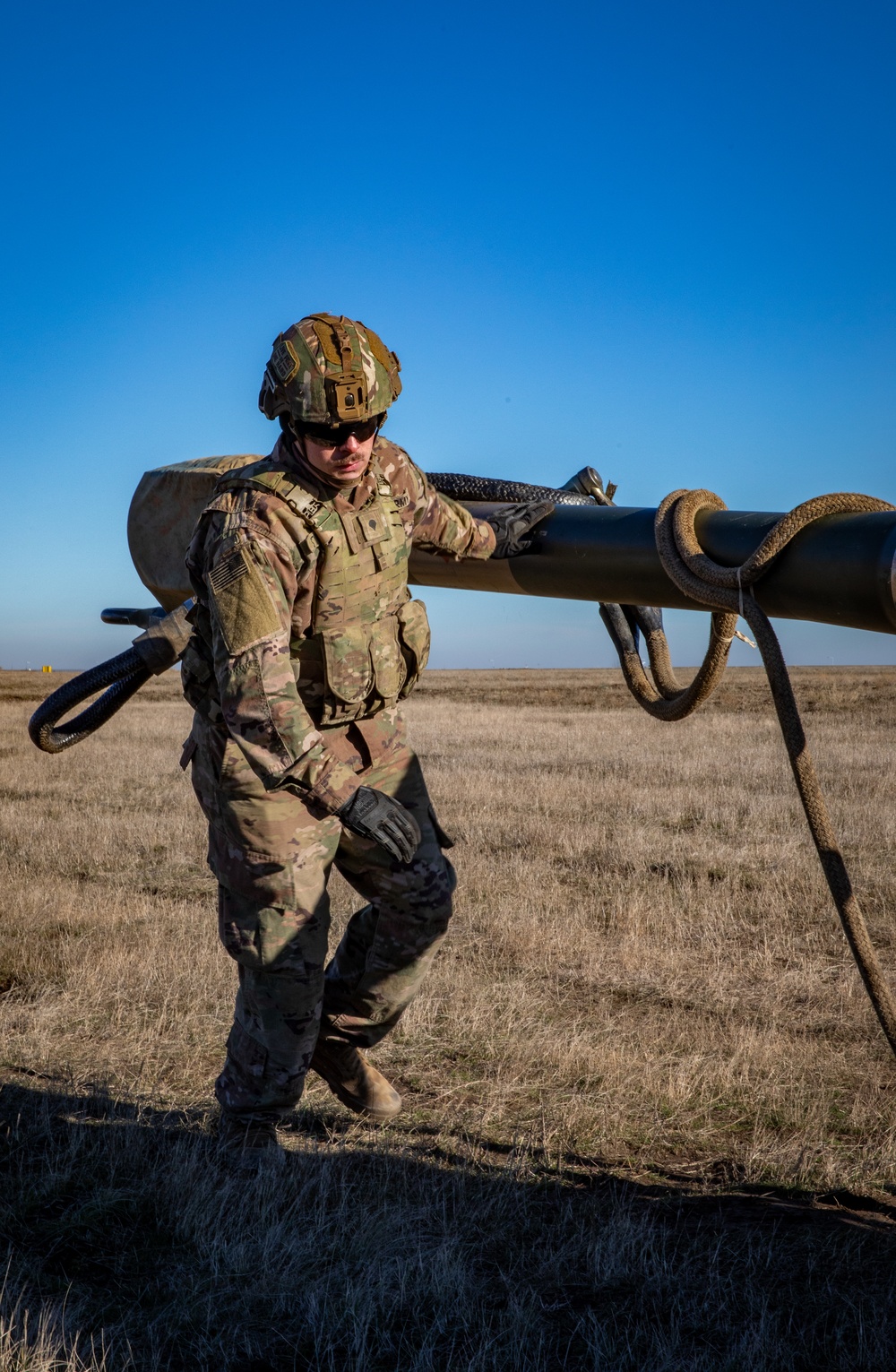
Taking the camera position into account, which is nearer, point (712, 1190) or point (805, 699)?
point (712, 1190)

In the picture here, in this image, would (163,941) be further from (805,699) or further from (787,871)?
(805,699)

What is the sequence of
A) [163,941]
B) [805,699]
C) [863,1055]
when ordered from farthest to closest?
[805,699], [163,941], [863,1055]

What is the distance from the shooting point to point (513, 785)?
42.9 ft

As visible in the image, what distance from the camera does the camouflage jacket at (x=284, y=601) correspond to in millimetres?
3504

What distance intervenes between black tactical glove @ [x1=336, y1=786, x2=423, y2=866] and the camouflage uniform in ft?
0.16

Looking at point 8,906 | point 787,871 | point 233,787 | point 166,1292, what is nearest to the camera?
point 166,1292

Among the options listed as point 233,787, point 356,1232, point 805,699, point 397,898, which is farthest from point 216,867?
point 805,699

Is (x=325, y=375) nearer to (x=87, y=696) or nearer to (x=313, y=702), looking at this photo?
(x=313, y=702)

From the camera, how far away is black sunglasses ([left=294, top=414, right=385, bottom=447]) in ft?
11.9

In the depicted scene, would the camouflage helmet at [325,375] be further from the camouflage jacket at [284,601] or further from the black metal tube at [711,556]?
the black metal tube at [711,556]

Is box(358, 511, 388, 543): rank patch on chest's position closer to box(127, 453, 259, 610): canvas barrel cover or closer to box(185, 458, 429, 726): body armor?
box(185, 458, 429, 726): body armor

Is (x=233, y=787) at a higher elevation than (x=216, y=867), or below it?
higher

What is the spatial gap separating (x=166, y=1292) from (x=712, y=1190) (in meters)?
1.81

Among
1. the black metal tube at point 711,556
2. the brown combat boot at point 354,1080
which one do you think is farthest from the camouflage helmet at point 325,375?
the brown combat boot at point 354,1080
